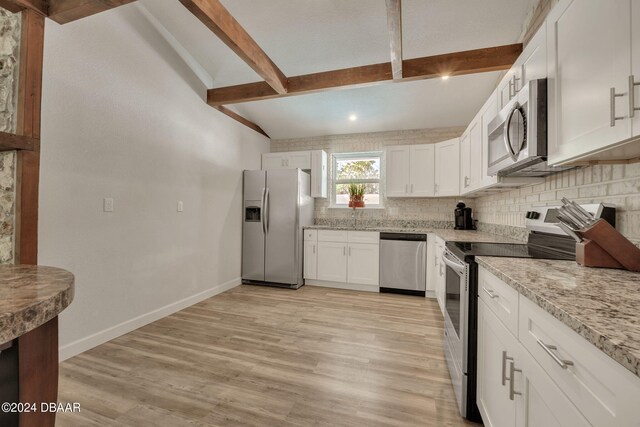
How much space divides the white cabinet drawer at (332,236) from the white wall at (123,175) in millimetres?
1529

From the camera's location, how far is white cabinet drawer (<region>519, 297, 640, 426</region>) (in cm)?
50

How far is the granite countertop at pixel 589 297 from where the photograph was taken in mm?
518

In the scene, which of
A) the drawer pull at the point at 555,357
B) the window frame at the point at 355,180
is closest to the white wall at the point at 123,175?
the window frame at the point at 355,180

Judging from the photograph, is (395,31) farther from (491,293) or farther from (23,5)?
(23,5)

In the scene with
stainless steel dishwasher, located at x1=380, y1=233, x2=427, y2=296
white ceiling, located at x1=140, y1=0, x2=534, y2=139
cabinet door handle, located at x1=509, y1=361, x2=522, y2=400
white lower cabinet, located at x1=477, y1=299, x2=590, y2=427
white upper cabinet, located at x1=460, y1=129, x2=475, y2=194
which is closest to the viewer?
white lower cabinet, located at x1=477, y1=299, x2=590, y2=427

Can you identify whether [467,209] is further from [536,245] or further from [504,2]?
[504,2]

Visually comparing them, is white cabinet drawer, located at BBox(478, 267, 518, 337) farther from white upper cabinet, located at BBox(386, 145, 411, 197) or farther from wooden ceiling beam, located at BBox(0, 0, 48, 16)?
wooden ceiling beam, located at BBox(0, 0, 48, 16)

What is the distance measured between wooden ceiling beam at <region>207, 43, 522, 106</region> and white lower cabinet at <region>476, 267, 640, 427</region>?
2.30 m

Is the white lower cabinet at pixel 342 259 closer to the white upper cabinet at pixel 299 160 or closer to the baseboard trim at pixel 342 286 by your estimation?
the baseboard trim at pixel 342 286

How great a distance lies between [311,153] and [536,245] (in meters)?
3.40

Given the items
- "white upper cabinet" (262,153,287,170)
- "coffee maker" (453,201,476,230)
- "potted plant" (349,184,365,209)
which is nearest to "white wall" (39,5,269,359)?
"white upper cabinet" (262,153,287,170)

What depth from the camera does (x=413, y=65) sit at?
9.66ft

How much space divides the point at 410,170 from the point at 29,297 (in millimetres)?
4213

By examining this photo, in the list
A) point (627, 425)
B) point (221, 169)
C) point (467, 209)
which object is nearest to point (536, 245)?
point (627, 425)
